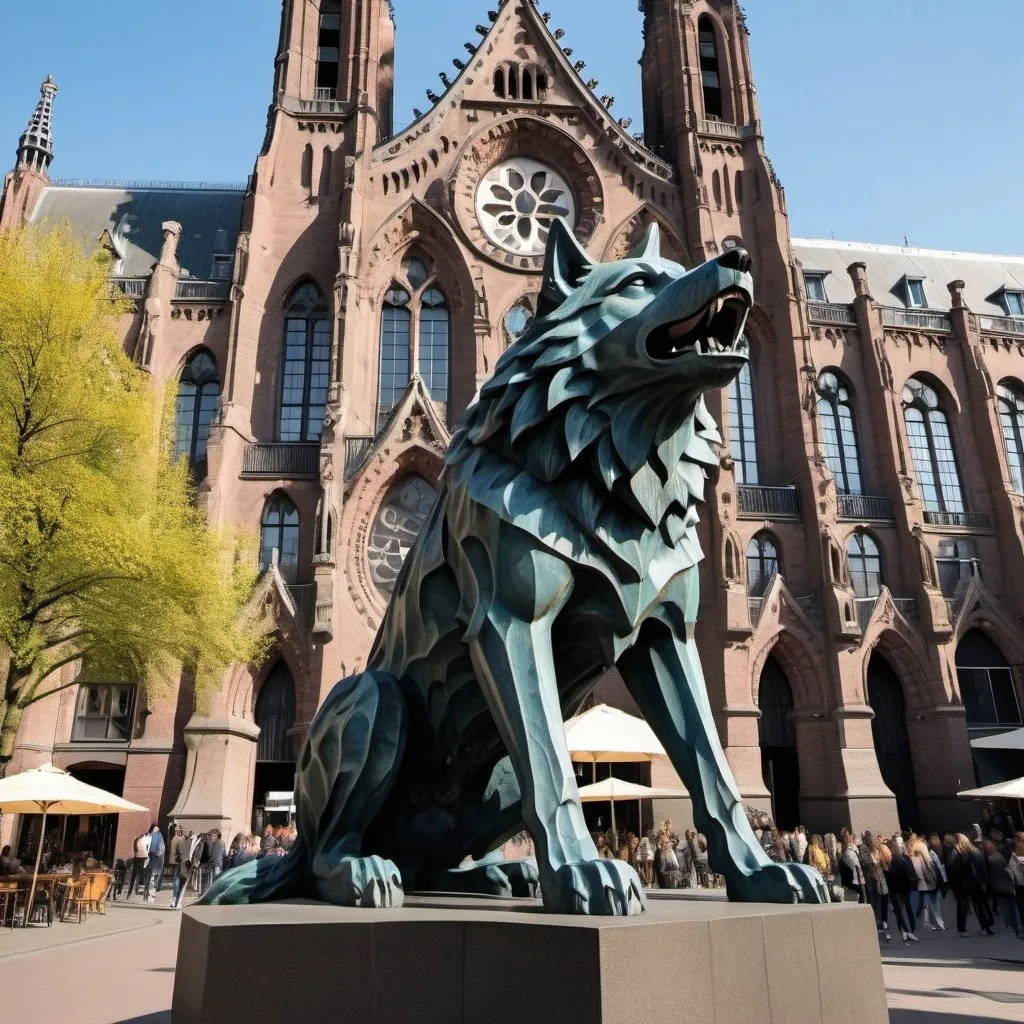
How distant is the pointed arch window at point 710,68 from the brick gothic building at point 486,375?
4.1 inches

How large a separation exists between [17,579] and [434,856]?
42.9 ft

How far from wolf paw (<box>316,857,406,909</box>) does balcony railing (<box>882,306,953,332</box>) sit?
32772 millimetres

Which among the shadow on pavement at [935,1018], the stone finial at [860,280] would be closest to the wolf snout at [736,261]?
the shadow on pavement at [935,1018]

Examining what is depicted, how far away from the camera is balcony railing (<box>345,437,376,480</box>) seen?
23.6 m

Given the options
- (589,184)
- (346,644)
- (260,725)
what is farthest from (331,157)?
(260,725)

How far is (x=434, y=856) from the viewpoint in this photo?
12.4ft

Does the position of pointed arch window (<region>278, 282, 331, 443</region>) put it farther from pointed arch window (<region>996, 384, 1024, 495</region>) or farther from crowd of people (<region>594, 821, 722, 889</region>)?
pointed arch window (<region>996, 384, 1024, 495</region>)

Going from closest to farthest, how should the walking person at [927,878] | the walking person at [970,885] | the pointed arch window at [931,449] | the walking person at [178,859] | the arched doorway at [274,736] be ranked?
the walking person at [927,878] → the walking person at [970,885] → the walking person at [178,859] → the arched doorway at [274,736] → the pointed arch window at [931,449]

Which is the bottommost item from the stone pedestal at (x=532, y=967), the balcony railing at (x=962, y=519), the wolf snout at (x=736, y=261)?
the stone pedestal at (x=532, y=967)

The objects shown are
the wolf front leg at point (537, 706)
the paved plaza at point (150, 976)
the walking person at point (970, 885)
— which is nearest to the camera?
the wolf front leg at point (537, 706)

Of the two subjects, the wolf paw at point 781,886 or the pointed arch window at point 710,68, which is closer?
the wolf paw at point 781,886

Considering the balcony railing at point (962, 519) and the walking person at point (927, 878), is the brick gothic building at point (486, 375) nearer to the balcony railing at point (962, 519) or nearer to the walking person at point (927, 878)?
the balcony railing at point (962, 519)

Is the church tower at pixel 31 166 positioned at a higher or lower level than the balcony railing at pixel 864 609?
higher

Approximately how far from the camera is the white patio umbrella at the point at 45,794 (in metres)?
12.8
